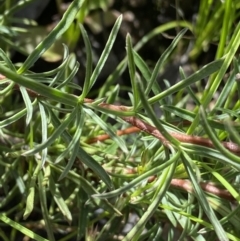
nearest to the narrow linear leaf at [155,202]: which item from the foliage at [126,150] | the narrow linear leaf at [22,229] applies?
the foliage at [126,150]

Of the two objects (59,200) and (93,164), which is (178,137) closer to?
(93,164)

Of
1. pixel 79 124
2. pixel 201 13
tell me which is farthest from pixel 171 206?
pixel 201 13

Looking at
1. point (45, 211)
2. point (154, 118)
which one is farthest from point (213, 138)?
point (45, 211)

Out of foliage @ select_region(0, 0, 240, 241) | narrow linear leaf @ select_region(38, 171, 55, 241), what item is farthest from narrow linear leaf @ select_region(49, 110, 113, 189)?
narrow linear leaf @ select_region(38, 171, 55, 241)

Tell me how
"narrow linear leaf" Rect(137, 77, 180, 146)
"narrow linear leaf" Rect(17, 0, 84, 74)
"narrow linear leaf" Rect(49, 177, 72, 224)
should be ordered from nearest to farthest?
"narrow linear leaf" Rect(137, 77, 180, 146) → "narrow linear leaf" Rect(17, 0, 84, 74) → "narrow linear leaf" Rect(49, 177, 72, 224)

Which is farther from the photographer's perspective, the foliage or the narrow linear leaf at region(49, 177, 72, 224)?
the narrow linear leaf at region(49, 177, 72, 224)

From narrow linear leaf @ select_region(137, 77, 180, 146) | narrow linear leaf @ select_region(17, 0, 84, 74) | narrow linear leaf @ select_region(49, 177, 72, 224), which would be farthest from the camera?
narrow linear leaf @ select_region(49, 177, 72, 224)

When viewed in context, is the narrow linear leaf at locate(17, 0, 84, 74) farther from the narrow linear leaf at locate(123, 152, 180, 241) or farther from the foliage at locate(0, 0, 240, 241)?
the narrow linear leaf at locate(123, 152, 180, 241)

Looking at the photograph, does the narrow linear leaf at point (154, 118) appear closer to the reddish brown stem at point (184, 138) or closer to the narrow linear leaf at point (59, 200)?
the reddish brown stem at point (184, 138)

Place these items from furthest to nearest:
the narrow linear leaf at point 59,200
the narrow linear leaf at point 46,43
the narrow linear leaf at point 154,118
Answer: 1. the narrow linear leaf at point 59,200
2. the narrow linear leaf at point 46,43
3. the narrow linear leaf at point 154,118

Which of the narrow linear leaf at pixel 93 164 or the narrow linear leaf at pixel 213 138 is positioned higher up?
the narrow linear leaf at pixel 213 138
